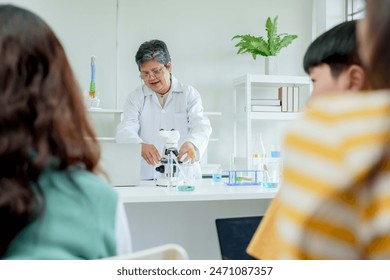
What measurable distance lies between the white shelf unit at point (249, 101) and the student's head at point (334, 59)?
2383mm

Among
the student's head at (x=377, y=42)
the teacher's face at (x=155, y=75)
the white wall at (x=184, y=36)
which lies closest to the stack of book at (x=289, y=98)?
the white wall at (x=184, y=36)

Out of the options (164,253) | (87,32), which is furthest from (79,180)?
(87,32)

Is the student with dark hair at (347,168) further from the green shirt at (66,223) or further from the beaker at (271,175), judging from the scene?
the beaker at (271,175)

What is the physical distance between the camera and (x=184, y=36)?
151 inches

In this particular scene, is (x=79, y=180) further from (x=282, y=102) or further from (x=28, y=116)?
(x=282, y=102)

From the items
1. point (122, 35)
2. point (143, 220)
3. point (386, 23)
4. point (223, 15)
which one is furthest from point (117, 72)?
point (386, 23)

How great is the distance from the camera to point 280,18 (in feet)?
13.5

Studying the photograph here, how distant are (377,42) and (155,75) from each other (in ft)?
6.95

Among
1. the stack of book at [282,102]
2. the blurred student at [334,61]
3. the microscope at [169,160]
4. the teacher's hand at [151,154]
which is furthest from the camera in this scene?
the stack of book at [282,102]

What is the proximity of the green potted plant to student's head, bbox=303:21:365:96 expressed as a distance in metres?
2.75

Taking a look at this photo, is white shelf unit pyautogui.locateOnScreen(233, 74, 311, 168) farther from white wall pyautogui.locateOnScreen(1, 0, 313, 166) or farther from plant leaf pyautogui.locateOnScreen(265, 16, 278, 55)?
plant leaf pyautogui.locateOnScreen(265, 16, 278, 55)

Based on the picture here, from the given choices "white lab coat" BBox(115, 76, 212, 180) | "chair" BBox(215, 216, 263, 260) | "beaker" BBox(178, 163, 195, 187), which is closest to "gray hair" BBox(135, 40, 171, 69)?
"white lab coat" BBox(115, 76, 212, 180)

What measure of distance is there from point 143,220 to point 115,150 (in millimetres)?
338

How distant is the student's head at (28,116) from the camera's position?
26.4 inches
